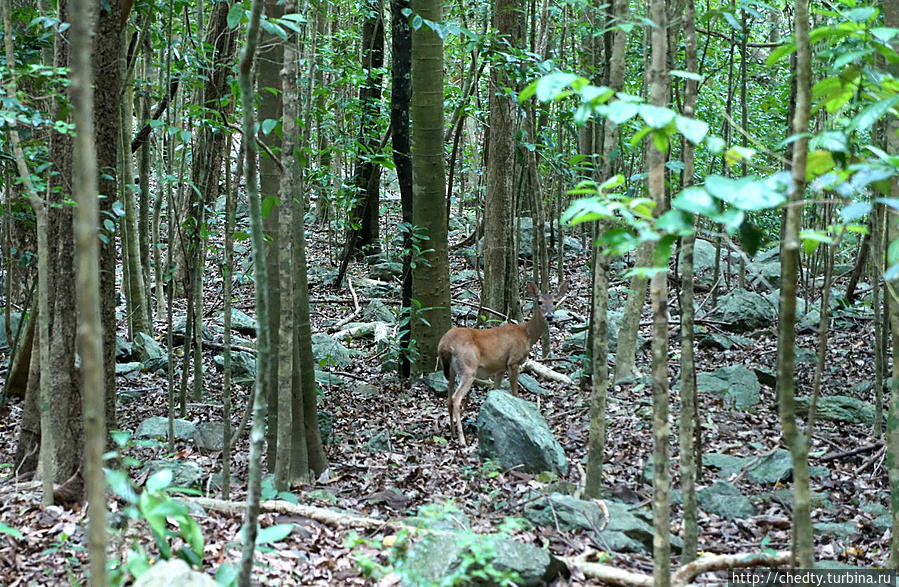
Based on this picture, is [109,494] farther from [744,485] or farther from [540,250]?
[540,250]

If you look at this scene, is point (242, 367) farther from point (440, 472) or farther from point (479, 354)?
point (440, 472)

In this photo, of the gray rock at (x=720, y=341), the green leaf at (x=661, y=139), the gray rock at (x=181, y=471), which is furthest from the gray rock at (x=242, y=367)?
the green leaf at (x=661, y=139)

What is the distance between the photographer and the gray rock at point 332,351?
9.83 metres

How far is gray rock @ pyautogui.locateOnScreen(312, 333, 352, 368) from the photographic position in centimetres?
983

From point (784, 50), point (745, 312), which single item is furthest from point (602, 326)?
point (745, 312)

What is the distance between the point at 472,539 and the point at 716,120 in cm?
1368

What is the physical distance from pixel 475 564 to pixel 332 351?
6.56 m

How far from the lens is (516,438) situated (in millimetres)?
6809

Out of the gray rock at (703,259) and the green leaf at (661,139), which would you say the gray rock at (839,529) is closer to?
the green leaf at (661,139)

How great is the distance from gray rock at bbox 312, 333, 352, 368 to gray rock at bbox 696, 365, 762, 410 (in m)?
4.56

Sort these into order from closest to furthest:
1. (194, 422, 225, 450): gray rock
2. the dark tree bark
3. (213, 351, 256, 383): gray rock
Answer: (194, 422, 225, 450): gray rock, (213, 351, 256, 383): gray rock, the dark tree bark

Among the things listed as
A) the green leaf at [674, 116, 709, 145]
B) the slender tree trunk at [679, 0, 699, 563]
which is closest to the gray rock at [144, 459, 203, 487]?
the slender tree trunk at [679, 0, 699, 563]

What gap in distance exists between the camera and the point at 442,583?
3.42 meters

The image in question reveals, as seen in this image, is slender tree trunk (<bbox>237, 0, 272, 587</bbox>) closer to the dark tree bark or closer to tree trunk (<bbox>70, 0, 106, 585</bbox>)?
tree trunk (<bbox>70, 0, 106, 585</bbox>)
